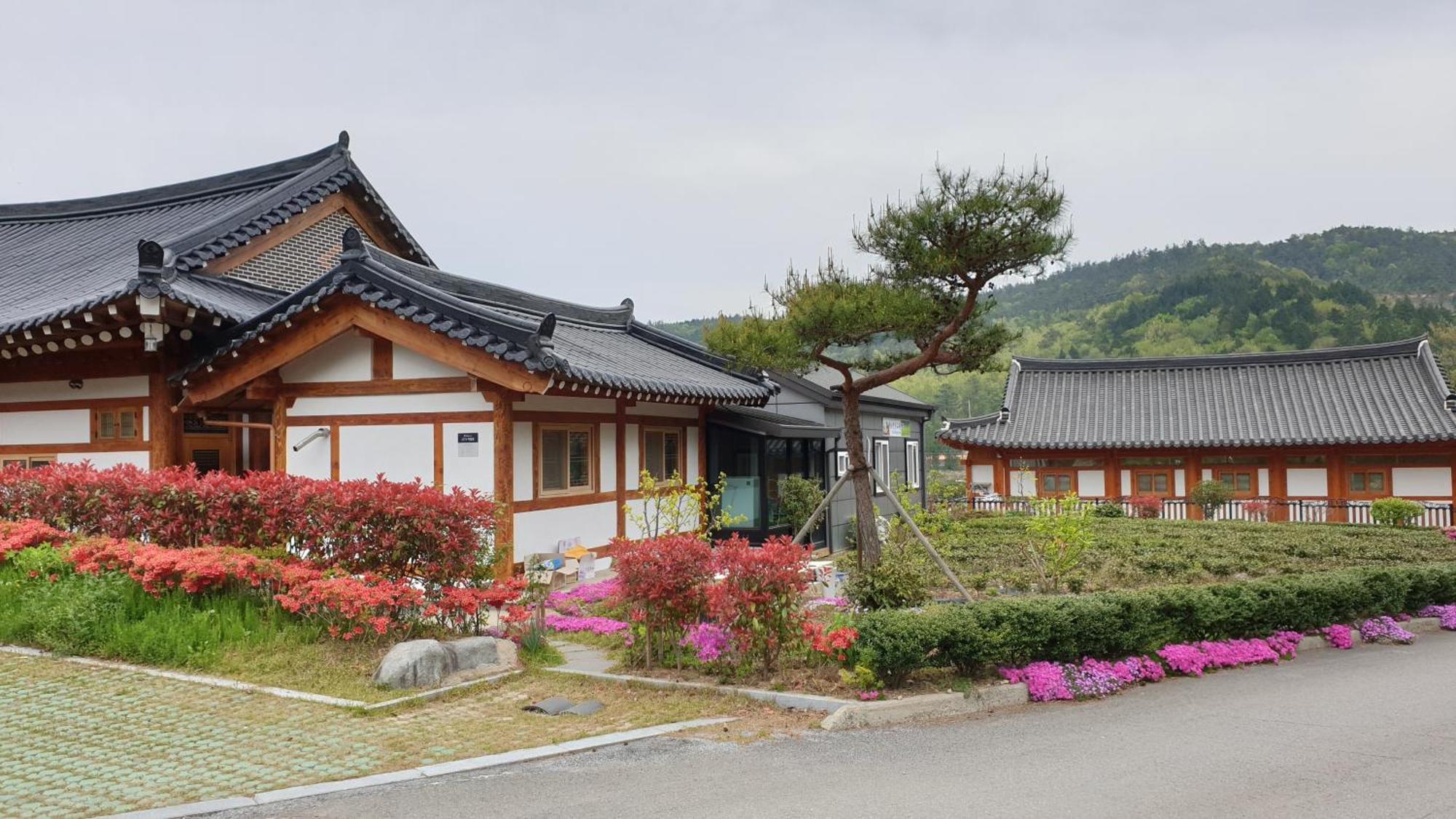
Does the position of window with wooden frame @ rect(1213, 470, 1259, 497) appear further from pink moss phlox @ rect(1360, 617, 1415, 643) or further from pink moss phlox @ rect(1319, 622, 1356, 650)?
pink moss phlox @ rect(1319, 622, 1356, 650)

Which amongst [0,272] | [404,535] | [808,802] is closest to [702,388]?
[404,535]

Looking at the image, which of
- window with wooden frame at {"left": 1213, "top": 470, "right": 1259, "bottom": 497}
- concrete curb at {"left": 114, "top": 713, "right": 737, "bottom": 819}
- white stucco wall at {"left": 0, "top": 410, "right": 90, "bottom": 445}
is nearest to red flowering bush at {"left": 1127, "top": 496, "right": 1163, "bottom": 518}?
window with wooden frame at {"left": 1213, "top": 470, "right": 1259, "bottom": 497}

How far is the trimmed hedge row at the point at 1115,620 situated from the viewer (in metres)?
7.69

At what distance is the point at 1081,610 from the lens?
28.0 ft

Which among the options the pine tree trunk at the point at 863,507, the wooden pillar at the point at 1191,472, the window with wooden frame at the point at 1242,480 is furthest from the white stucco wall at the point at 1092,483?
the pine tree trunk at the point at 863,507

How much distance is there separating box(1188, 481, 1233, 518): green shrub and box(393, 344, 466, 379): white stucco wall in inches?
792

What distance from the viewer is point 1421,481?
80.6 ft

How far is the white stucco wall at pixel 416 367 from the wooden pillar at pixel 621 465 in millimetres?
2986

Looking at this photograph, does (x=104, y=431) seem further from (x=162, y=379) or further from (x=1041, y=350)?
(x=1041, y=350)

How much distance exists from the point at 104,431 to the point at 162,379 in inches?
57.0

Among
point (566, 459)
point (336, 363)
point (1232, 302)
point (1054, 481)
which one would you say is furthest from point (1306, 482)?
point (1232, 302)

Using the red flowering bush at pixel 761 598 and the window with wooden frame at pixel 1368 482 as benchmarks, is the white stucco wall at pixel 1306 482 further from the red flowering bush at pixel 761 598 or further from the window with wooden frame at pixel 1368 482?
the red flowering bush at pixel 761 598

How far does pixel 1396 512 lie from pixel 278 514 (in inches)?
907

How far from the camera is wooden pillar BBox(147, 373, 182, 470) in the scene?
544 inches
